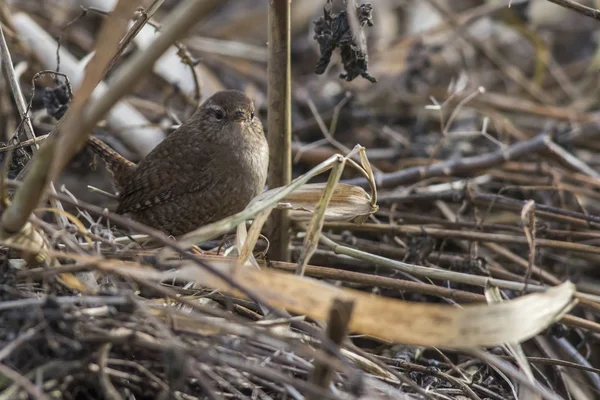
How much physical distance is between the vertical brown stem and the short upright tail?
2.99 ft

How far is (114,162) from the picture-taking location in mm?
3660

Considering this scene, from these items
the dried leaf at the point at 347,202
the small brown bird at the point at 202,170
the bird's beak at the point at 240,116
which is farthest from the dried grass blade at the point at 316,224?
the bird's beak at the point at 240,116

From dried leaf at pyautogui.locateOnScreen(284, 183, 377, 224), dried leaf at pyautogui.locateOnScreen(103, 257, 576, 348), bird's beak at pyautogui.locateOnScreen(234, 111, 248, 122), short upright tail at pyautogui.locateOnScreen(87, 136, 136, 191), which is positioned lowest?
short upright tail at pyautogui.locateOnScreen(87, 136, 136, 191)

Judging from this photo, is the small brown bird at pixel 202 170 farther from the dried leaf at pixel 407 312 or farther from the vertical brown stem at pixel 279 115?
the dried leaf at pixel 407 312

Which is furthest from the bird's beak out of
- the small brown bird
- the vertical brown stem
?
the vertical brown stem

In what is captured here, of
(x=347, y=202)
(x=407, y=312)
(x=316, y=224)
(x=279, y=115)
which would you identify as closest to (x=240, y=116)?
(x=279, y=115)

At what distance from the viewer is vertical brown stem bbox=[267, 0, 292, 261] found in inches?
109

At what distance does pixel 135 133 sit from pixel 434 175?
5.21ft

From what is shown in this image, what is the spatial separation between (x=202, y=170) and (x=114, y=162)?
1.59 feet

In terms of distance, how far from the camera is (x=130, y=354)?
2039 mm

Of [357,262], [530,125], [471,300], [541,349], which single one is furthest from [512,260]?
[530,125]

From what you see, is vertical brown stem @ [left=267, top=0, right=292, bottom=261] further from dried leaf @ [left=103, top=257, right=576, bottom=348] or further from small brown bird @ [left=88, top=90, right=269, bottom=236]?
dried leaf @ [left=103, top=257, right=576, bottom=348]

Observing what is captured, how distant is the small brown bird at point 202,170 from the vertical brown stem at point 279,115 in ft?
0.97

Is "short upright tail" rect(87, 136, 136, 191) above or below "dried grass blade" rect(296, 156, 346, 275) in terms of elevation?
below
